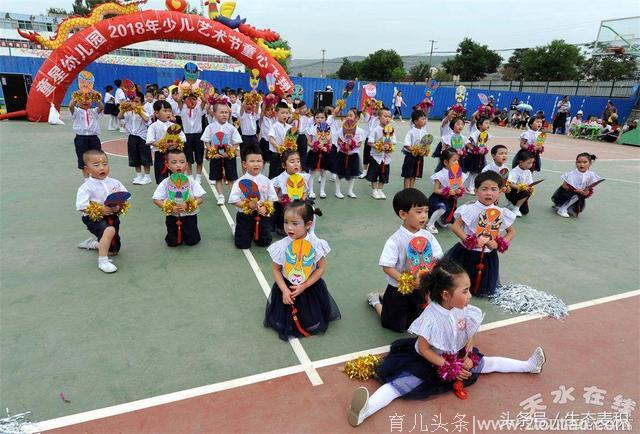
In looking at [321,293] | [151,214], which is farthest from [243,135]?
[321,293]

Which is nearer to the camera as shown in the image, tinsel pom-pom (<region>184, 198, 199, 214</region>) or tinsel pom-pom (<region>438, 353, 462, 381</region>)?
tinsel pom-pom (<region>438, 353, 462, 381</region>)

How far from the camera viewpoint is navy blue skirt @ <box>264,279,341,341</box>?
3293mm

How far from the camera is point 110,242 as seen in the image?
4.31m

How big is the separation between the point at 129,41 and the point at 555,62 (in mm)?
40611

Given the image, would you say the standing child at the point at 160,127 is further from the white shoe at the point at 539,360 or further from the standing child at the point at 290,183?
the white shoe at the point at 539,360

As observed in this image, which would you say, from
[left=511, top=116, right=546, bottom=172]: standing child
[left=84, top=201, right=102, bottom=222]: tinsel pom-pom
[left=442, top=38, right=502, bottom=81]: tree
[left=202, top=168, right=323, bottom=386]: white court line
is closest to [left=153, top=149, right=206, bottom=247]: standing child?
[left=84, top=201, right=102, bottom=222]: tinsel pom-pom

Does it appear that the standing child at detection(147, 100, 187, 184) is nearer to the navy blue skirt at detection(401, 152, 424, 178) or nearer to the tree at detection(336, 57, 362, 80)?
the navy blue skirt at detection(401, 152, 424, 178)

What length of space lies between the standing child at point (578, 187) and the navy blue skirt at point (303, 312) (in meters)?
5.66

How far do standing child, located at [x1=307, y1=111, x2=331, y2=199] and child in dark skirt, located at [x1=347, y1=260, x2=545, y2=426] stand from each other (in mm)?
4691

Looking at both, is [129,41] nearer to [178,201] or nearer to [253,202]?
[178,201]

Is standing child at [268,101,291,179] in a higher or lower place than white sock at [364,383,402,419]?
higher

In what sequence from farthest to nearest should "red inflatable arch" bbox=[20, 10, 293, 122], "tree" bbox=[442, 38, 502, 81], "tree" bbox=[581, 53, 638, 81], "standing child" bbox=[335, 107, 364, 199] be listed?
"tree" bbox=[442, 38, 502, 81] < "tree" bbox=[581, 53, 638, 81] < "red inflatable arch" bbox=[20, 10, 293, 122] < "standing child" bbox=[335, 107, 364, 199]

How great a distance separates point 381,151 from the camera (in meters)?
7.02

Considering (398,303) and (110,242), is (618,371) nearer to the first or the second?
(398,303)
